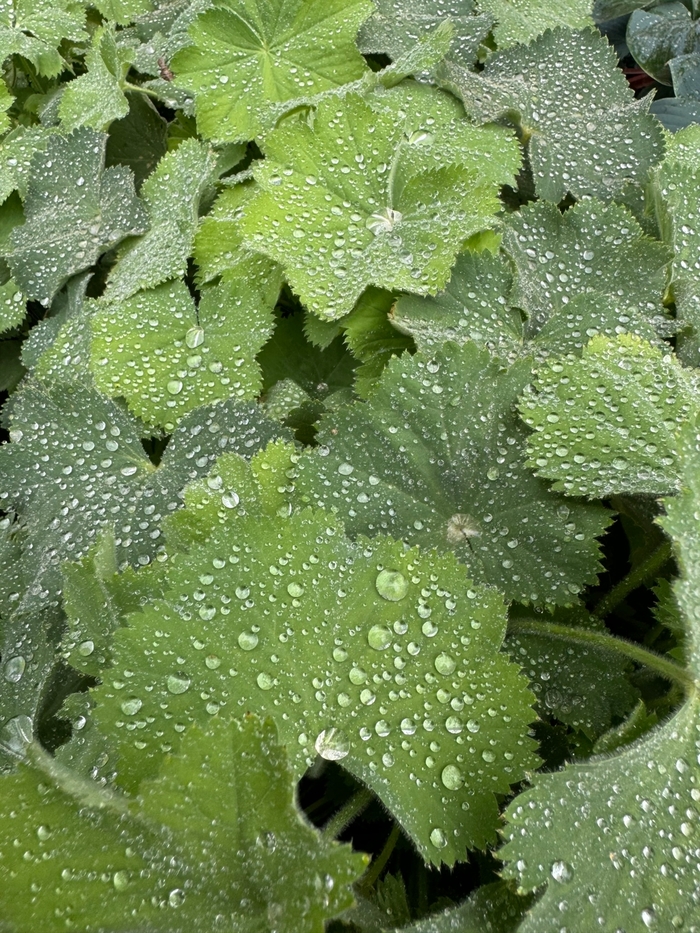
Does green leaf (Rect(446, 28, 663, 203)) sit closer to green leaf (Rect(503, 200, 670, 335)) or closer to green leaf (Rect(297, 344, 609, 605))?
green leaf (Rect(503, 200, 670, 335))

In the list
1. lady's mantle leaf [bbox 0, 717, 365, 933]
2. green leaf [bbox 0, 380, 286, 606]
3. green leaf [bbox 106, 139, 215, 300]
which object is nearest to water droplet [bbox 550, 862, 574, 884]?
lady's mantle leaf [bbox 0, 717, 365, 933]

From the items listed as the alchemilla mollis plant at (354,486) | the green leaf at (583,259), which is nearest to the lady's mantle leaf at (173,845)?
the alchemilla mollis plant at (354,486)

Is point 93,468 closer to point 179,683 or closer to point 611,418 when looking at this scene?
point 179,683

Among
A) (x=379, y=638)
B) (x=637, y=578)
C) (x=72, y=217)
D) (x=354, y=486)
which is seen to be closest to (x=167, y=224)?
(x=72, y=217)

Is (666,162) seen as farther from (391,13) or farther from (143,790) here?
(143,790)

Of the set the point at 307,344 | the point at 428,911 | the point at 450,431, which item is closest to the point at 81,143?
the point at 307,344

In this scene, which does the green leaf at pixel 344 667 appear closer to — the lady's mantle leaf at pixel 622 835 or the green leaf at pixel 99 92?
the lady's mantle leaf at pixel 622 835
